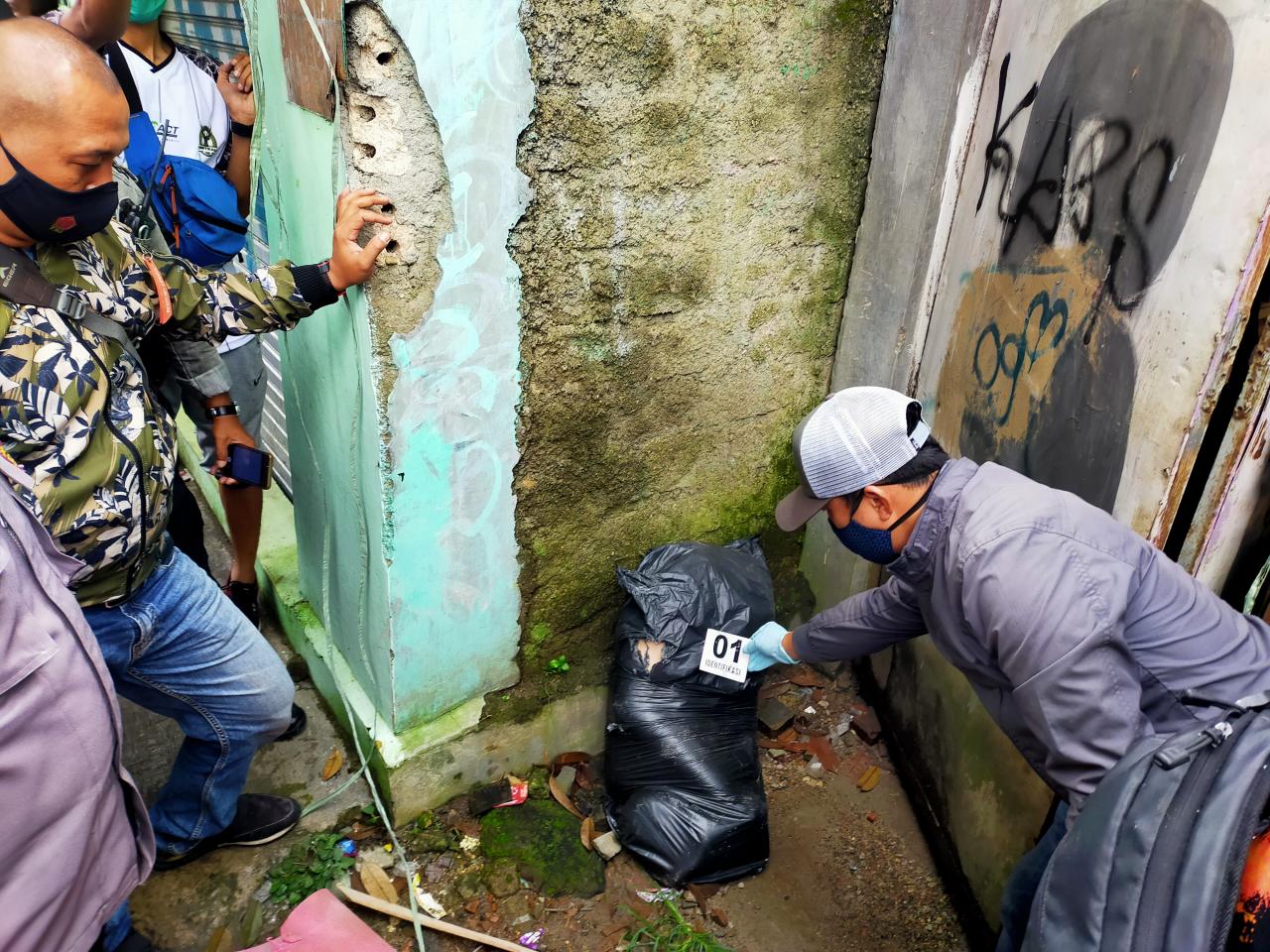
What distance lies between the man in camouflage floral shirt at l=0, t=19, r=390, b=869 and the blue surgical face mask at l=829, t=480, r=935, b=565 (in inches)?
49.3

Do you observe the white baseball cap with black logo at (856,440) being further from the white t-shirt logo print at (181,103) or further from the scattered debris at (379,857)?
the white t-shirt logo print at (181,103)

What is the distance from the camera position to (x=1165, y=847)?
1.28 metres

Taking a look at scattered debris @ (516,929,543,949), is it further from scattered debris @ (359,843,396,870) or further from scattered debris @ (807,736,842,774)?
scattered debris @ (807,736,842,774)

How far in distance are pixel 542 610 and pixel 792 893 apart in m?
1.15

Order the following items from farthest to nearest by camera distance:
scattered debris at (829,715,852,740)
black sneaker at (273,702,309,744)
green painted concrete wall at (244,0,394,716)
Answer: scattered debris at (829,715,852,740) → black sneaker at (273,702,309,744) → green painted concrete wall at (244,0,394,716)

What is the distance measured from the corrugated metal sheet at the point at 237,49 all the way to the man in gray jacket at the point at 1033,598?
8.89 feet

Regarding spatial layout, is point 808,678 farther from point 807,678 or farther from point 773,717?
point 773,717

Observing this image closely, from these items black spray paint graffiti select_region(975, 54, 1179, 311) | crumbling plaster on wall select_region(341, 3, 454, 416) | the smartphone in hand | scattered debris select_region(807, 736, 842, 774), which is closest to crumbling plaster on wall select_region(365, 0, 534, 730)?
crumbling plaster on wall select_region(341, 3, 454, 416)

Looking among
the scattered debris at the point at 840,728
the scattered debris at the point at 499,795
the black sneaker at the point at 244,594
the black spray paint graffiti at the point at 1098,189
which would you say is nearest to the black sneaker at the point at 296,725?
the black sneaker at the point at 244,594

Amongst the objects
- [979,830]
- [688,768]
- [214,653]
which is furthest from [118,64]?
[979,830]

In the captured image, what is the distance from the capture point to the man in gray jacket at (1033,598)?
164 cm

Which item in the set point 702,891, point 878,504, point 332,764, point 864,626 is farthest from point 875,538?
point 332,764

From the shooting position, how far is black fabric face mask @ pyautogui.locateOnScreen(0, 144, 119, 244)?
163 cm

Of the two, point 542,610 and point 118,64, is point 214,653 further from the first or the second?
point 118,64
